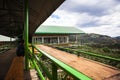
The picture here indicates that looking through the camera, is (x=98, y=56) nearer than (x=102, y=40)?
Yes

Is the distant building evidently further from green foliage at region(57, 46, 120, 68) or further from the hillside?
the hillside

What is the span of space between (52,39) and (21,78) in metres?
22.9

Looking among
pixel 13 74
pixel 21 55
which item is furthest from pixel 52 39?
pixel 13 74

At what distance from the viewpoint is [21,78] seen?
146 inches

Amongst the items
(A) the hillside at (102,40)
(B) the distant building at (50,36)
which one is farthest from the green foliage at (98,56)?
(A) the hillside at (102,40)

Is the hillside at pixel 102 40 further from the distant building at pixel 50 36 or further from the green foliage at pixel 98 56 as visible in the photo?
the green foliage at pixel 98 56

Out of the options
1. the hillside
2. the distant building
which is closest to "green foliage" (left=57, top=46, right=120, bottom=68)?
the distant building

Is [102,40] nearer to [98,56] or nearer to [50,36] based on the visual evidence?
[50,36]

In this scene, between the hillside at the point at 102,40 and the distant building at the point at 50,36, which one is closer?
the distant building at the point at 50,36

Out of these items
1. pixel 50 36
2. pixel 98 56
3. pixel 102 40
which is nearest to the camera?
pixel 98 56

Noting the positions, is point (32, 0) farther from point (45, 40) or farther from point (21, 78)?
point (45, 40)

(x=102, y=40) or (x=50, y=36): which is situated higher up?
(x=50, y=36)

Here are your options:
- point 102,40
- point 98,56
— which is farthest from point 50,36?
point 102,40

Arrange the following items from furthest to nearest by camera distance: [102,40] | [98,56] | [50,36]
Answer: [102,40] < [50,36] < [98,56]
